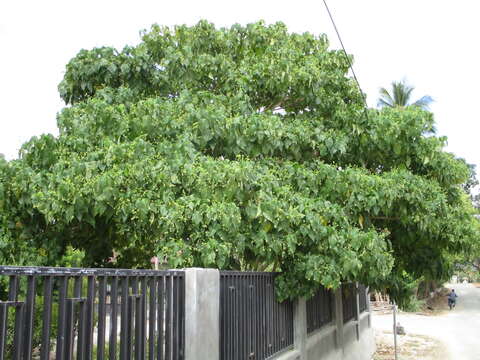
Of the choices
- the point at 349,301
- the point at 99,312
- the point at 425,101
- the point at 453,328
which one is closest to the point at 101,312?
the point at 99,312

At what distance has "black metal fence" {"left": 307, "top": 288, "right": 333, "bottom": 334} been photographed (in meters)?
9.70

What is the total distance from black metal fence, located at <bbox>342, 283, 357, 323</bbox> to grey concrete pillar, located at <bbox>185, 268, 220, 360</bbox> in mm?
8472

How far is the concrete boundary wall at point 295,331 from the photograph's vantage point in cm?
480

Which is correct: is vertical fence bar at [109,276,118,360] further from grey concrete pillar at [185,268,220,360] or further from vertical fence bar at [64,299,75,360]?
grey concrete pillar at [185,268,220,360]

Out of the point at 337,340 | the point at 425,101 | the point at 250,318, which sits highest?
the point at 425,101

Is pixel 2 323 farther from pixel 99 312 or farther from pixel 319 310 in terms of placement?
pixel 319 310

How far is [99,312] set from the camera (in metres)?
3.61

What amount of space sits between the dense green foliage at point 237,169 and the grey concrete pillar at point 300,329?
0.80 m

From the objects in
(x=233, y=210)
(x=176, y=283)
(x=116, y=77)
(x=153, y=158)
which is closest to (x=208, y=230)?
(x=233, y=210)

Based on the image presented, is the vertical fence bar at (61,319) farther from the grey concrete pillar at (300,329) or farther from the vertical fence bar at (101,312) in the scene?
the grey concrete pillar at (300,329)

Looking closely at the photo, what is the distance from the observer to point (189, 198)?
758 centimetres

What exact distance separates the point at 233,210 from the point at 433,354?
1294 cm

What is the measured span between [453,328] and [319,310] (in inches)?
718

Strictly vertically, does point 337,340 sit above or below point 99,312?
below
